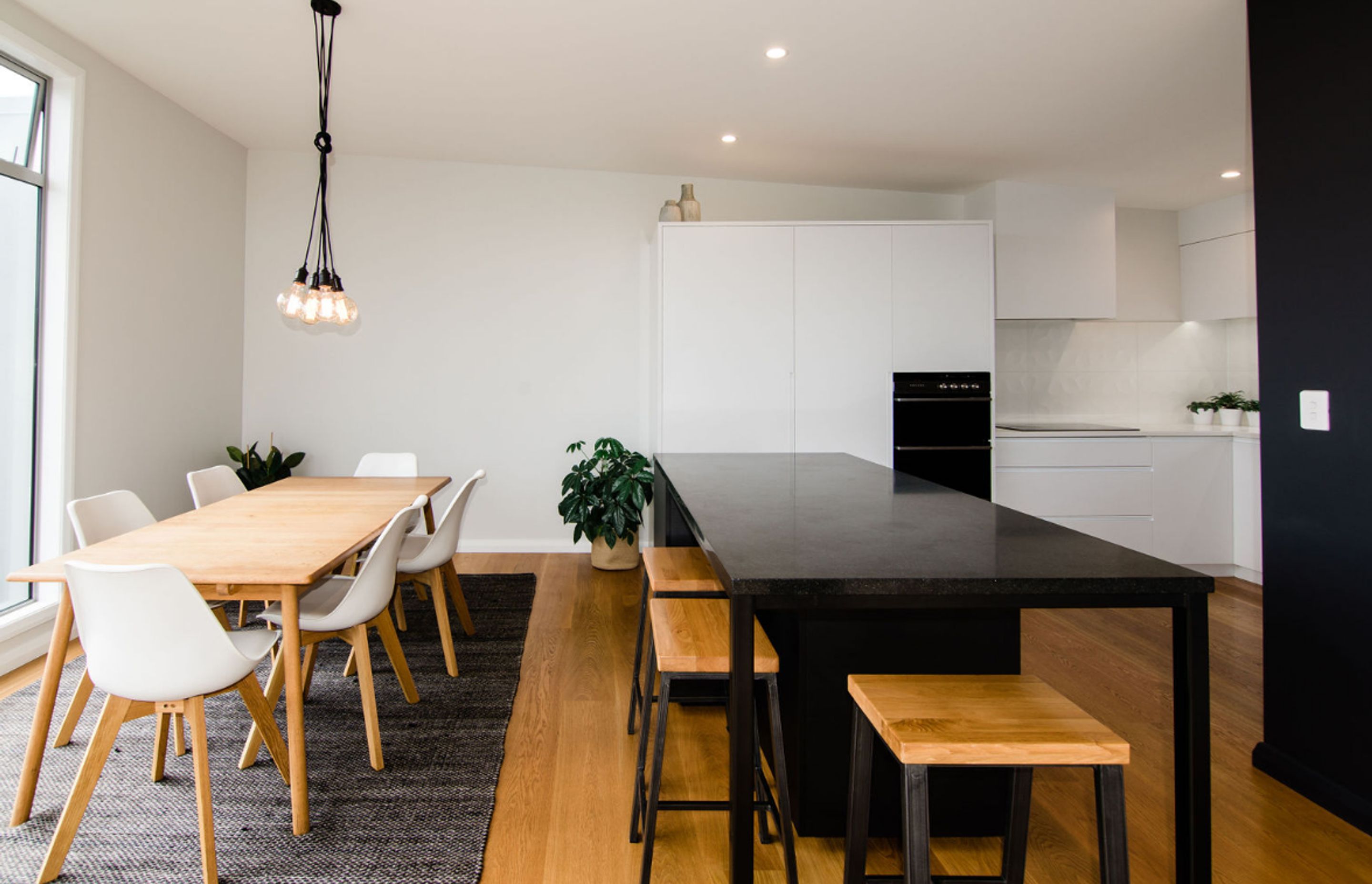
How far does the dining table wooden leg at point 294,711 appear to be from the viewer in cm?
205

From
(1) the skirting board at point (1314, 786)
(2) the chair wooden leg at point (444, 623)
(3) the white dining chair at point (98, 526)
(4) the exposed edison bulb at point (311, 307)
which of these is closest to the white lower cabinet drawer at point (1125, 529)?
(1) the skirting board at point (1314, 786)

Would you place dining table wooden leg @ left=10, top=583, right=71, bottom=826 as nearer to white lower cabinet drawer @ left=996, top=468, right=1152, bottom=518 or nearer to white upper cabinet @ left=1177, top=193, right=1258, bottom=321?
white lower cabinet drawer @ left=996, top=468, right=1152, bottom=518

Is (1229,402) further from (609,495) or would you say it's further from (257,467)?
(257,467)

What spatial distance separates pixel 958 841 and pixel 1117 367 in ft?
15.1

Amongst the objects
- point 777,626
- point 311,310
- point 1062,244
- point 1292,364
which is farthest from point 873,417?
point 311,310

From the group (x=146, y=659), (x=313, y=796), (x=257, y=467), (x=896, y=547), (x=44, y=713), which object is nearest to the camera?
(x=896, y=547)

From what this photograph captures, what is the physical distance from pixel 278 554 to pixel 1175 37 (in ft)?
12.4

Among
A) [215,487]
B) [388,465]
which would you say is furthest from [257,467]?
[215,487]

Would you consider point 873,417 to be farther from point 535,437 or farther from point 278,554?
point 278,554

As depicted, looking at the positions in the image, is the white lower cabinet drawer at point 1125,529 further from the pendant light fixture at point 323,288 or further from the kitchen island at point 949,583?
the pendant light fixture at point 323,288

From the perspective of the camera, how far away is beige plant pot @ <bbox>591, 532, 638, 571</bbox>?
16.5ft

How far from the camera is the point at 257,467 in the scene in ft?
16.0

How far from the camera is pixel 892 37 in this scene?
3223 mm

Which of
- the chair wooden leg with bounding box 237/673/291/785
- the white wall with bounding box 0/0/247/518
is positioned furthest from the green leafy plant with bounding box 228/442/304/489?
the chair wooden leg with bounding box 237/673/291/785
